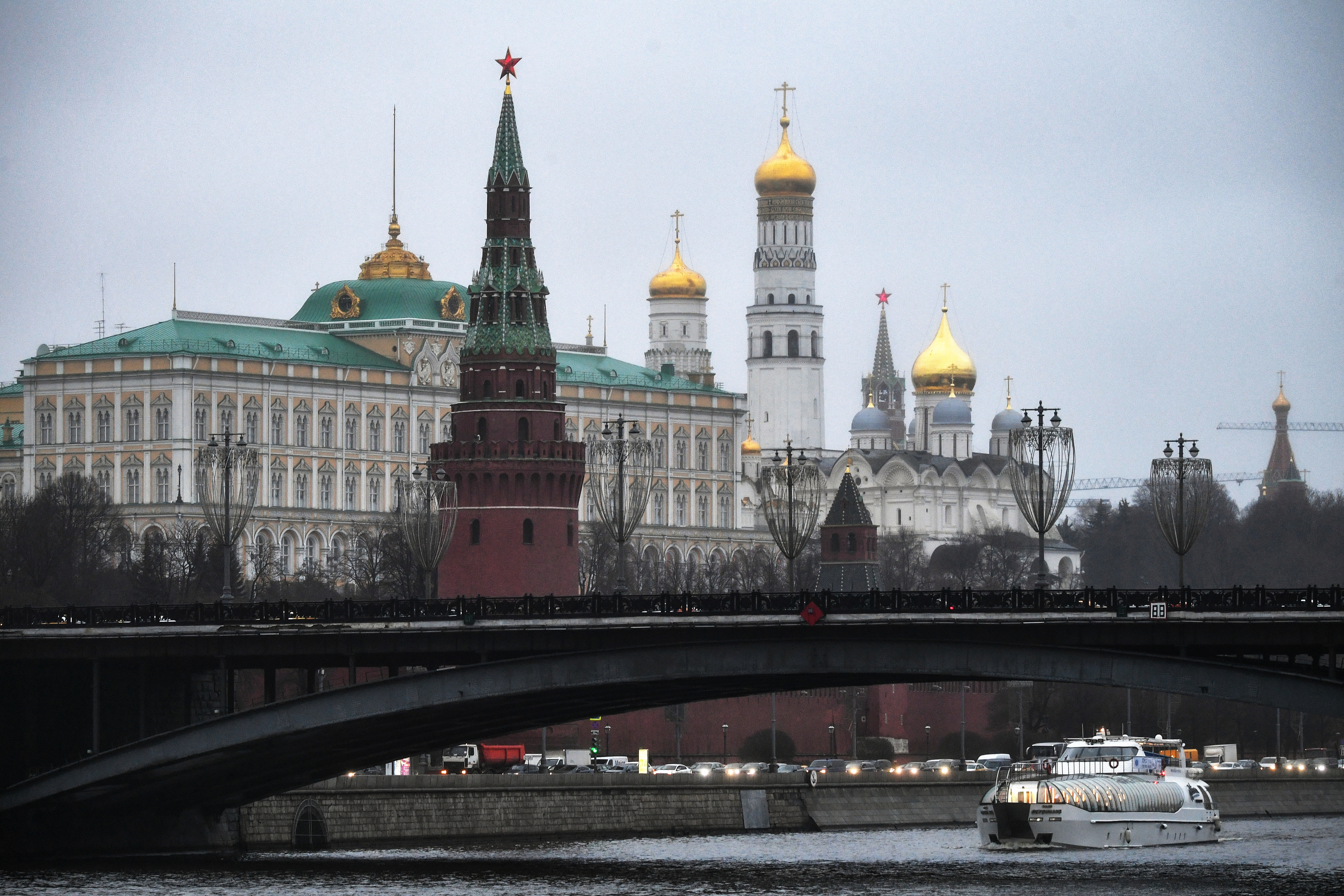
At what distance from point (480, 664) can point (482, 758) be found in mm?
37595

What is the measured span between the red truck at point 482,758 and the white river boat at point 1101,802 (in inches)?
898

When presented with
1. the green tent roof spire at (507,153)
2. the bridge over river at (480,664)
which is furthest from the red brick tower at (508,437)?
the bridge over river at (480,664)

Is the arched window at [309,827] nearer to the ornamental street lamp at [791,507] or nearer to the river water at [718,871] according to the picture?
the river water at [718,871]

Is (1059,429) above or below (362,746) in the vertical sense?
above

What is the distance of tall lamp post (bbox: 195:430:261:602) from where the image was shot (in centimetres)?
9769

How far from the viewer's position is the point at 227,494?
316 ft

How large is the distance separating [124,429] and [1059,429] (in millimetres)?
112161

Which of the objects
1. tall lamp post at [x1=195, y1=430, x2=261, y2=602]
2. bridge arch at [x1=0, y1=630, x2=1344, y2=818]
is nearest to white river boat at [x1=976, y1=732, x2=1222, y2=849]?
bridge arch at [x1=0, y1=630, x2=1344, y2=818]

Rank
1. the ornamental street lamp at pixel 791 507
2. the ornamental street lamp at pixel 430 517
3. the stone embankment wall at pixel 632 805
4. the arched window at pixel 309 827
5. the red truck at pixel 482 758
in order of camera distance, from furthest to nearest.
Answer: the red truck at pixel 482 758
the ornamental street lamp at pixel 430 517
the ornamental street lamp at pixel 791 507
the stone embankment wall at pixel 632 805
the arched window at pixel 309 827

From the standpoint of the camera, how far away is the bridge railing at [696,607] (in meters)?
75.9

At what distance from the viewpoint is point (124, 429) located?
200 m

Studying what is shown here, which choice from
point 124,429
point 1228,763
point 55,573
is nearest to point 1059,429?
point 1228,763

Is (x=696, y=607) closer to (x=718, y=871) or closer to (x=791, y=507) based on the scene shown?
(x=718, y=871)

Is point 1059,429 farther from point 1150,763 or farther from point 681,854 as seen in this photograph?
point 681,854
